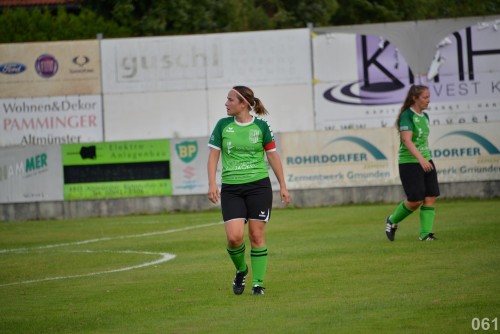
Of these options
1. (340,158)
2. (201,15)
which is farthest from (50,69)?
(201,15)

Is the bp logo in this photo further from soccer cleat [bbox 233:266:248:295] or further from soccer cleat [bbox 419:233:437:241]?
soccer cleat [bbox 233:266:248:295]

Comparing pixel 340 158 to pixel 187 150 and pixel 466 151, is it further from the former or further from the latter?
pixel 187 150

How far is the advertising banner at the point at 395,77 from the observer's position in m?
31.6

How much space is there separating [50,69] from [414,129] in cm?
1902

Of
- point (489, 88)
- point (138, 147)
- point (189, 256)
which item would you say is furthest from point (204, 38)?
point (189, 256)

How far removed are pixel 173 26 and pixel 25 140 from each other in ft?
35.3

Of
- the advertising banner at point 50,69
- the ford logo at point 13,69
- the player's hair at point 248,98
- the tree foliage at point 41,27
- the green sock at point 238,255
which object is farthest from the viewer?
the tree foliage at point 41,27

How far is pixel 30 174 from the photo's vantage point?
29281 mm

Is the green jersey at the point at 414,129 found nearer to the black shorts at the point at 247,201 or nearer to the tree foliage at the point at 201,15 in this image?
the black shorts at the point at 247,201

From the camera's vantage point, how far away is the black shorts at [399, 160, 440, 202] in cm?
1641

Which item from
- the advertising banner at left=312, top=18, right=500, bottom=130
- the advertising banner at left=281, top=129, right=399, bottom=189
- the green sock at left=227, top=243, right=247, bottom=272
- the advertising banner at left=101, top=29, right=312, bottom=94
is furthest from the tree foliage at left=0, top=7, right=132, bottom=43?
the green sock at left=227, top=243, right=247, bottom=272

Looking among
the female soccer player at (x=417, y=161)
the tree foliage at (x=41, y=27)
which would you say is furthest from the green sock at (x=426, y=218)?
the tree foliage at (x=41, y=27)

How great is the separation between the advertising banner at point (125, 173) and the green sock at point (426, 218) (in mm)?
13147

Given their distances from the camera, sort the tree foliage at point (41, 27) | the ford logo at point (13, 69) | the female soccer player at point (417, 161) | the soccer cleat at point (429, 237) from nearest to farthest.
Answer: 1. the female soccer player at point (417, 161)
2. the soccer cleat at point (429, 237)
3. the ford logo at point (13, 69)
4. the tree foliage at point (41, 27)
